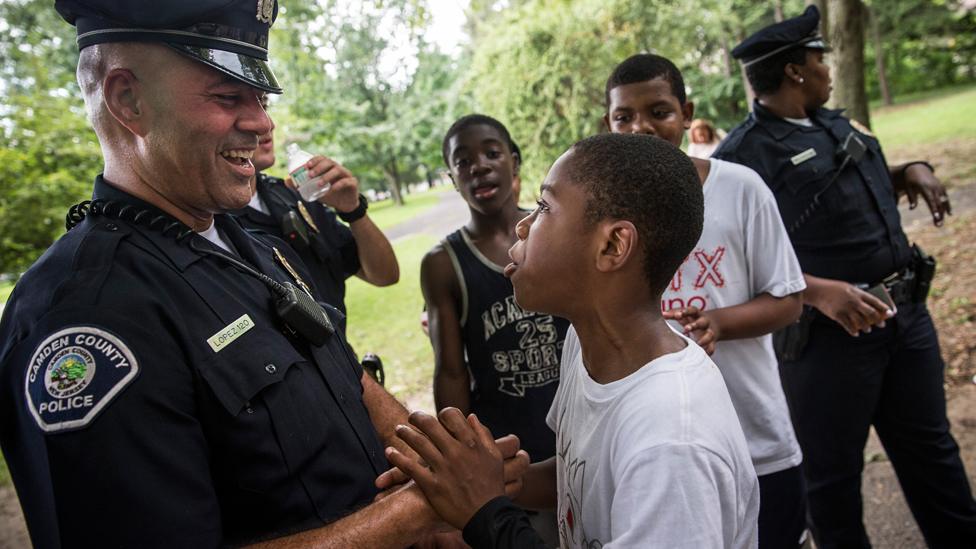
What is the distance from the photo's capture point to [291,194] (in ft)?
10.2

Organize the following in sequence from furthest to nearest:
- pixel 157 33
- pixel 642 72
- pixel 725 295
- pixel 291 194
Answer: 1. pixel 291 194
2. pixel 642 72
3. pixel 725 295
4. pixel 157 33

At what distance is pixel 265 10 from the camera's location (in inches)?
69.0

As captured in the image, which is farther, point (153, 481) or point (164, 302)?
point (164, 302)

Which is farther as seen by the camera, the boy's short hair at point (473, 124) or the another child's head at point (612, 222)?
the boy's short hair at point (473, 124)

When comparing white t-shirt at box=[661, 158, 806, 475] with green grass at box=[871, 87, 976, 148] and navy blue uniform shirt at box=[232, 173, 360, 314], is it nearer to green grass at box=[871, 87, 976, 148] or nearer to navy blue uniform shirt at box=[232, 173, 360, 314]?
navy blue uniform shirt at box=[232, 173, 360, 314]

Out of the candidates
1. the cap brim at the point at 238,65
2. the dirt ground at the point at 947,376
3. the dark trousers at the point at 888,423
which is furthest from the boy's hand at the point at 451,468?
the dirt ground at the point at 947,376

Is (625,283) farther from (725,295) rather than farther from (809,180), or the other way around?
(809,180)

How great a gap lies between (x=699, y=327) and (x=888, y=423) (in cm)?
158

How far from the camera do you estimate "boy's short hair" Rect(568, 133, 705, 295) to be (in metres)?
1.48

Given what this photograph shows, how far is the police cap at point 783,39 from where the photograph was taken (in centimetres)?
306

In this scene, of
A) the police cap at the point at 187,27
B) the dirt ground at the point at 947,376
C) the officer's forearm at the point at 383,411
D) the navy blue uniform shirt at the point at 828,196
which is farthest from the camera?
the dirt ground at the point at 947,376

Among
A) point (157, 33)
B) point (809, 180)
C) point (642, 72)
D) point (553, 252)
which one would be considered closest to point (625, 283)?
point (553, 252)

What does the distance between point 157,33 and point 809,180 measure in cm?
279

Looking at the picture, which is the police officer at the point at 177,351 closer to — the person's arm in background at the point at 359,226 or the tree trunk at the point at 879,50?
the person's arm in background at the point at 359,226
